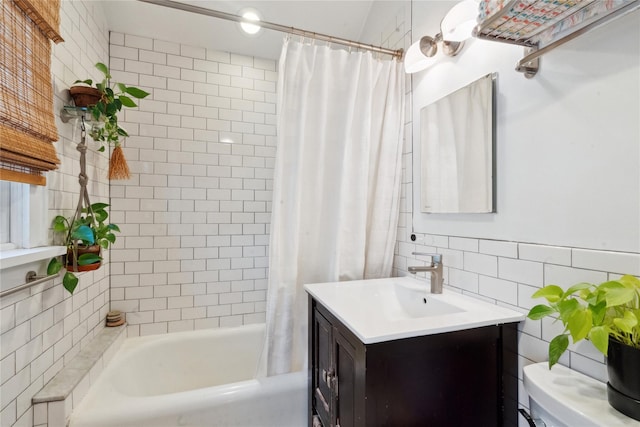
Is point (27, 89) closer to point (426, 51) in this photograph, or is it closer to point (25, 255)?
point (25, 255)

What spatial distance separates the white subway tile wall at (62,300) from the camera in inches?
40.8

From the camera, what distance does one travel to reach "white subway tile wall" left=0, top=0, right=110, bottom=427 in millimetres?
1036

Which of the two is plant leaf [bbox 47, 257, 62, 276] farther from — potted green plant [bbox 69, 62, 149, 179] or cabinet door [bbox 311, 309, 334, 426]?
cabinet door [bbox 311, 309, 334, 426]

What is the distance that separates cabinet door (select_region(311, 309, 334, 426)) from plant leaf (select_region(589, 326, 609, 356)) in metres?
0.80

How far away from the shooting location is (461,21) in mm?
1153

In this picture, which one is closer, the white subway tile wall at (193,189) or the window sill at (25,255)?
the window sill at (25,255)

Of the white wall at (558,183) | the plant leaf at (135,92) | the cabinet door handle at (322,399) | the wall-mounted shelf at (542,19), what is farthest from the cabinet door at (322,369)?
the plant leaf at (135,92)

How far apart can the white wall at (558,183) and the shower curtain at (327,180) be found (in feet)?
1.47

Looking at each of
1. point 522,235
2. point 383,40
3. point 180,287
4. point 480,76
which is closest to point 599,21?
point 480,76

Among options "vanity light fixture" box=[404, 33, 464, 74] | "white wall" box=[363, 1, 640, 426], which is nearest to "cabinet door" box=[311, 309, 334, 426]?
"white wall" box=[363, 1, 640, 426]

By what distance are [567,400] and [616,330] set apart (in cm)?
20

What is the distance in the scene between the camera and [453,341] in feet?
3.03

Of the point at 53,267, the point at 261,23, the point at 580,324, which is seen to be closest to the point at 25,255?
the point at 53,267

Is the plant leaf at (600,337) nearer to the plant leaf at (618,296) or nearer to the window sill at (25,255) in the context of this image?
the plant leaf at (618,296)
